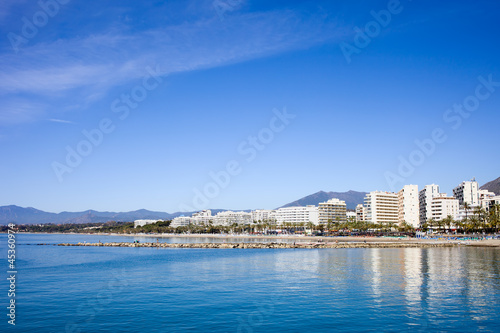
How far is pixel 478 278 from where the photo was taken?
114 ft

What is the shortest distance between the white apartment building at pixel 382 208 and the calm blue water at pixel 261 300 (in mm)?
127317

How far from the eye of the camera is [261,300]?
85.7 ft

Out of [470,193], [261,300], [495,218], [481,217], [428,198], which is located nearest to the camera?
[261,300]

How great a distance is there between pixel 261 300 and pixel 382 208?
151m

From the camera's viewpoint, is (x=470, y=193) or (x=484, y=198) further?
(x=484, y=198)

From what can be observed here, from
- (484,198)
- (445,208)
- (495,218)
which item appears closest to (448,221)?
(495,218)

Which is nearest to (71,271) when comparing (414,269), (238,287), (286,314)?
(238,287)

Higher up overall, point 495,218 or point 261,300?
point 495,218

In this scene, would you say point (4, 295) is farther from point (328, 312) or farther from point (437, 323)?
point (437, 323)

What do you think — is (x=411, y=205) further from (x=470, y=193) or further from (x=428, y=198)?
(x=470, y=193)

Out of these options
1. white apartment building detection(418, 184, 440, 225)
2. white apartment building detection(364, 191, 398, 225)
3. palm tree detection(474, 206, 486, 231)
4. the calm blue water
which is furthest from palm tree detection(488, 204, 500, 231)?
the calm blue water

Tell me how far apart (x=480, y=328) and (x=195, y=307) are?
50.3ft

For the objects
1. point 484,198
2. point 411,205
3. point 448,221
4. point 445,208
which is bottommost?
point 448,221

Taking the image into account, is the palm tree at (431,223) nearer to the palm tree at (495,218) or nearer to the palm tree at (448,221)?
the palm tree at (448,221)
